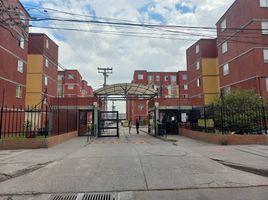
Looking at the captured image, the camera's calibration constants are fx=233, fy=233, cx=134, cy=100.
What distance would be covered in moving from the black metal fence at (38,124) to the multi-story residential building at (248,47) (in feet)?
57.6

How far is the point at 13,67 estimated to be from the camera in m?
24.7

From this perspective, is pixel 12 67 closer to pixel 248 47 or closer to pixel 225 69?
pixel 248 47

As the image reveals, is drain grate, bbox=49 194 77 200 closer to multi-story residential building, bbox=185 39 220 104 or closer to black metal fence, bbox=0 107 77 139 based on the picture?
black metal fence, bbox=0 107 77 139

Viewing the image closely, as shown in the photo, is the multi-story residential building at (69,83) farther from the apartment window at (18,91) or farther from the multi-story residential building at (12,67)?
the apartment window at (18,91)

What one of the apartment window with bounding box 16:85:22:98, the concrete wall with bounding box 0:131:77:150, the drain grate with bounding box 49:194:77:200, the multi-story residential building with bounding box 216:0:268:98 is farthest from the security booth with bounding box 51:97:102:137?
the drain grate with bounding box 49:194:77:200

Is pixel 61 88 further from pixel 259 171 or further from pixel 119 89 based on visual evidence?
pixel 259 171

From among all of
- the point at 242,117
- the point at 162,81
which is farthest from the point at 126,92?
the point at 162,81

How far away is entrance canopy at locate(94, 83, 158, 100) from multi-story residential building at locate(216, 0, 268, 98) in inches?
374

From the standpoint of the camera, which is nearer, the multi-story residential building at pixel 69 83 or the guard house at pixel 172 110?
the guard house at pixel 172 110

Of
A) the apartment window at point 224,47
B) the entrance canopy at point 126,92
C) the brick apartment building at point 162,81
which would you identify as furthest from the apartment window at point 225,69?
the brick apartment building at point 162,81

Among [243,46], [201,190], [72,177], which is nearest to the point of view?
[201,190]

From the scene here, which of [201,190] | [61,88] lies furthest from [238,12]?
[61,88]

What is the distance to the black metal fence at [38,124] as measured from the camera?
1445 centimetres

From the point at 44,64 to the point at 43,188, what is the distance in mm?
33116
